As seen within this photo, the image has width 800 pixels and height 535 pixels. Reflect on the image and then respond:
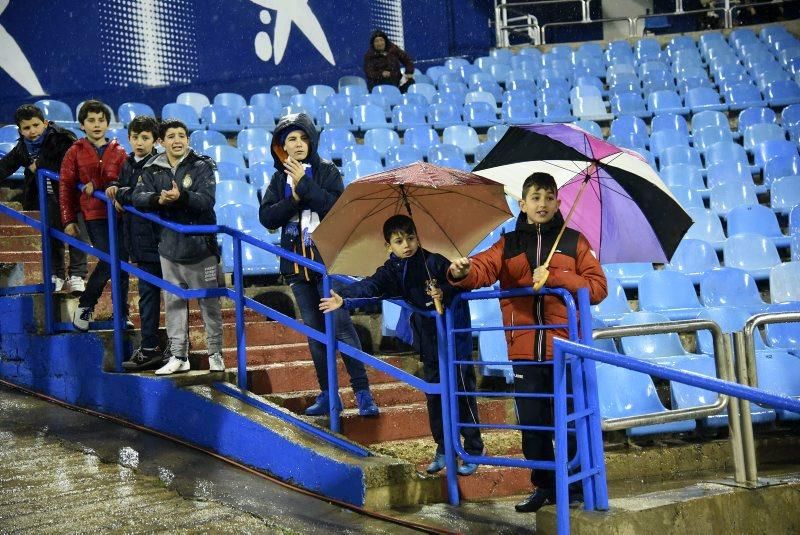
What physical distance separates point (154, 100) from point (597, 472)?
9.87 m

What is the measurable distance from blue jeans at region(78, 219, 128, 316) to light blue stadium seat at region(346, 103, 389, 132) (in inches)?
220

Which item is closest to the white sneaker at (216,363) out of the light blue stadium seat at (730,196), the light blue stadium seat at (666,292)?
the light blue stadium seat at (666,292)

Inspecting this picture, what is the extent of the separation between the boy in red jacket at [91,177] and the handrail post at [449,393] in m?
2.32

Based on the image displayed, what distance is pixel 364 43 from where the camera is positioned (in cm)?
1481

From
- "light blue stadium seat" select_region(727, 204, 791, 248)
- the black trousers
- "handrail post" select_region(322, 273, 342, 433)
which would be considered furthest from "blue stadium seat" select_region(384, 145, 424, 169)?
the black trousers

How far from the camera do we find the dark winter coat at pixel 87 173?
6.20 meters

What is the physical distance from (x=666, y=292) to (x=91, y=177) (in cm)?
393

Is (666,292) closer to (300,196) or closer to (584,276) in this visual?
(584,276)

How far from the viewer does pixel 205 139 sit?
10.3 metres

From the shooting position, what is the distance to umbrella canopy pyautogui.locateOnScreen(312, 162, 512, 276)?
4883 mm

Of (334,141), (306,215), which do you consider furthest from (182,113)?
(306,215)

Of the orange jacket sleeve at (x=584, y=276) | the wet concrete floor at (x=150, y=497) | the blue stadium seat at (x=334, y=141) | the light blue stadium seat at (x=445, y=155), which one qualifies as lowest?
the wet concrete floor at (x=150, y=497)

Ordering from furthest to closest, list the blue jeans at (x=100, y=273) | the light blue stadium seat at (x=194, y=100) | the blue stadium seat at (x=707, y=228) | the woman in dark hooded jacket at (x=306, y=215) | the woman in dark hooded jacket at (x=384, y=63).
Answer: the woman in dark hooded jacket at (x=384, y=63), the light blue stadium seat at (x=194, y=100), the blue stadium seat at (x=707, y=228), the blue jeans at (x=100, y=273), the woman in dark hooded jacket at (x=306, y=215)

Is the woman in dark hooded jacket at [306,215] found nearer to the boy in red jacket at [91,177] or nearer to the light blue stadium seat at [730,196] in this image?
the boy in red jacket at [91,177]
